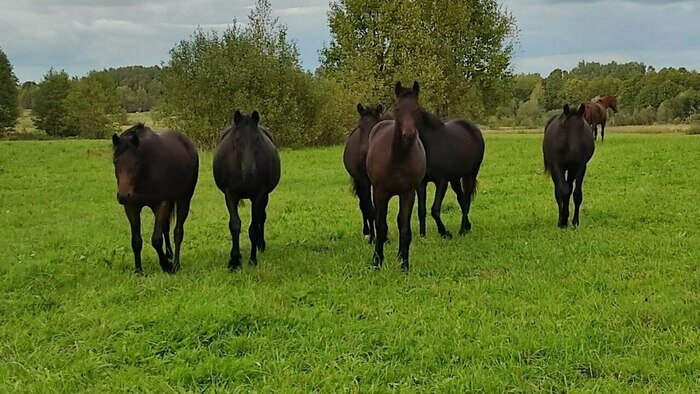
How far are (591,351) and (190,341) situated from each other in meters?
3.30

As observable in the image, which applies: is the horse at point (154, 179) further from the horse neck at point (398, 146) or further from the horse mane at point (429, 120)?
the horse mane at point (429, 120)

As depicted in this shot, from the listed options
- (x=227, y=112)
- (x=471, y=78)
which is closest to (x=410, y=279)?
(x=227, y=112)

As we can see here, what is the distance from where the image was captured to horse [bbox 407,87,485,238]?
383 inches

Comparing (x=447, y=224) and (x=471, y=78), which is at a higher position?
(x=471, y=78)

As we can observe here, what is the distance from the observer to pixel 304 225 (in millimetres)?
11328

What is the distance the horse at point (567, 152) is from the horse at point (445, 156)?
1.25 metres

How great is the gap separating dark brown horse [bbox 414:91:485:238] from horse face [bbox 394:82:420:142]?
1839mm

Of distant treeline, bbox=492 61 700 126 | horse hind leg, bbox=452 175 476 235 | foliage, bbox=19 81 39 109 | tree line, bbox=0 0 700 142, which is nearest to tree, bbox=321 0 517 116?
tree line, bbox=0 0 700 142

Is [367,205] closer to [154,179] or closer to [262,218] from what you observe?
[262,218]

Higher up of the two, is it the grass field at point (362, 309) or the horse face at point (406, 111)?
the horse face at point (406, 111)

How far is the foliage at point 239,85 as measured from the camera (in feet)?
103

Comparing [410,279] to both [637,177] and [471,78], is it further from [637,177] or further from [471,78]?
[471,78]

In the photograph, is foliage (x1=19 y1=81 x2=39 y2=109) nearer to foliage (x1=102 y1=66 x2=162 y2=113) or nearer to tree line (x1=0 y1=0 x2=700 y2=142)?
foliage (x1=102 y1=66 x2=162 y2=113)

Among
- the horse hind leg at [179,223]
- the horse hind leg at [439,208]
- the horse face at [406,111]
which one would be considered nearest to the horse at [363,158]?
the horse hind leg at [439,208]
